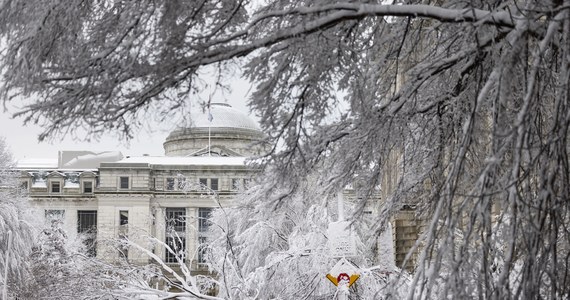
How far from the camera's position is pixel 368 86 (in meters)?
8.84

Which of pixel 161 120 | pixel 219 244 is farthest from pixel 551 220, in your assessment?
pixel 219 244

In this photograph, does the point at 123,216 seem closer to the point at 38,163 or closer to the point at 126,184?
the point at 126,184

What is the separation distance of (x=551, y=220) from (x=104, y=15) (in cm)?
337

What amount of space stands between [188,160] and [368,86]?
7141 cm

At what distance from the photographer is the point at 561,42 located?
6156mm

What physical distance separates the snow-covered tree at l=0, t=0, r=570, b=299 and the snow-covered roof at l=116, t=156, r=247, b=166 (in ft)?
229

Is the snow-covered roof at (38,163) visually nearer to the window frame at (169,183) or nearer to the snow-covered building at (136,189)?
the snow-covered building at (136,189)

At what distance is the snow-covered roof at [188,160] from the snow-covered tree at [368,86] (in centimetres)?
6995

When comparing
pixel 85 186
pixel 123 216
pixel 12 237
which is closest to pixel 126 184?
pixel 123 216

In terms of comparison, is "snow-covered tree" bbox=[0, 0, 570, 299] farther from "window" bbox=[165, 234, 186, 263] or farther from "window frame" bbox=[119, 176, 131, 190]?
"window frame" bbox=[119, 176, 131, 190]

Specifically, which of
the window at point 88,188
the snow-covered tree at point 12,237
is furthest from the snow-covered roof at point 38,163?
the snow-covered tree at point 12,237

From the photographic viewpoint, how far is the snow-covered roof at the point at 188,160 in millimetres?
78750

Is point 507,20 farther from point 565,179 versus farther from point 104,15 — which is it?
point 104,15

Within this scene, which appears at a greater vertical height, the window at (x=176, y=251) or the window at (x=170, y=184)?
the window at (x=170, y=184)
